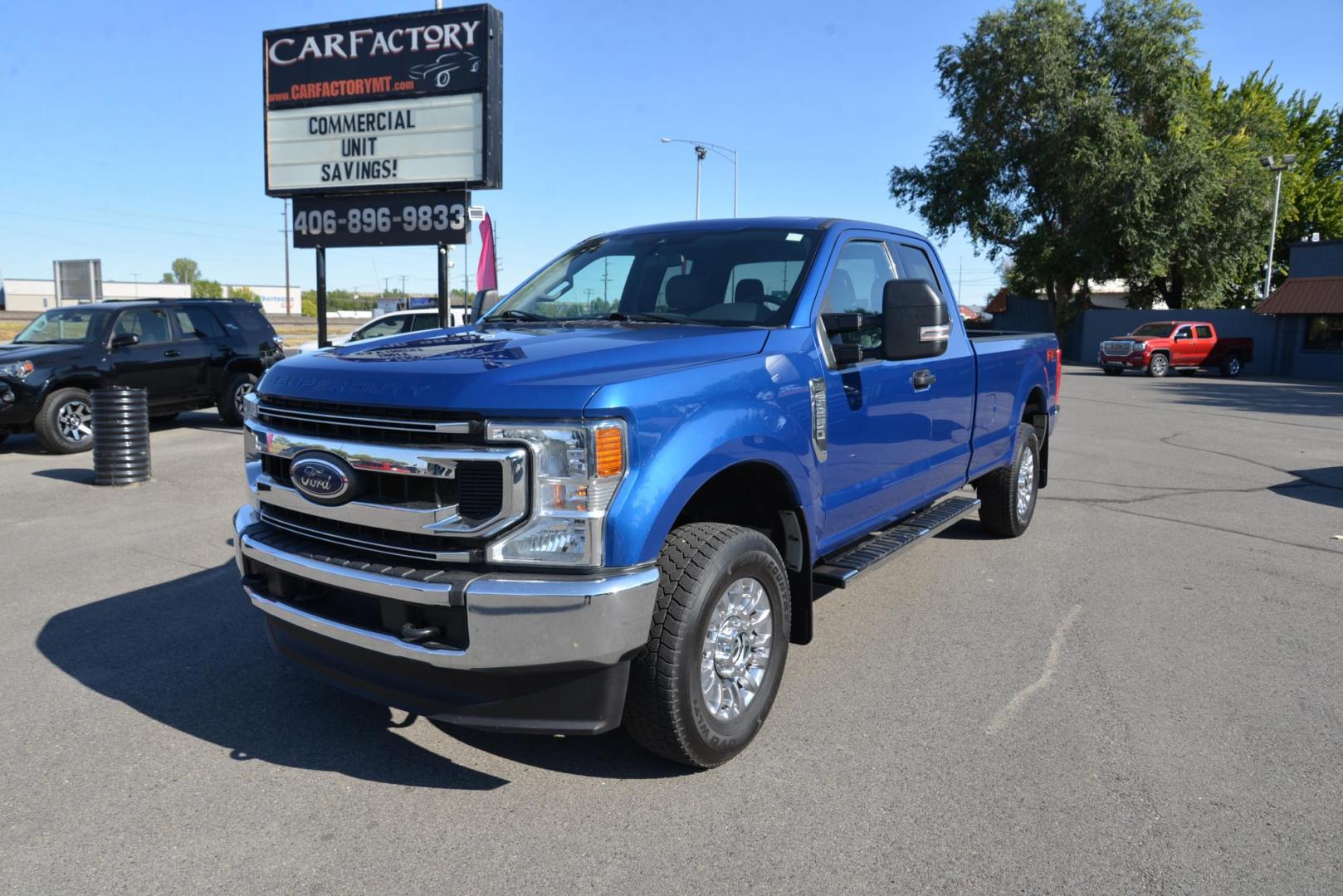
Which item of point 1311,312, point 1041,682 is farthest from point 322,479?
point 1311,312

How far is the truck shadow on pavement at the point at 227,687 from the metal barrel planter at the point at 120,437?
13.3 ft

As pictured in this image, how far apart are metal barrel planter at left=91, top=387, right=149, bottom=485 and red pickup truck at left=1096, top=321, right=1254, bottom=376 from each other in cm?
3001

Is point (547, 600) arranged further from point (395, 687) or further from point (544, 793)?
point (544, 793)

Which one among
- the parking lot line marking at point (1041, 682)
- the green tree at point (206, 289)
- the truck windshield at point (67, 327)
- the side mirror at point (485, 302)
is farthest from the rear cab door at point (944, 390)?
the green tree at point (206, 289)

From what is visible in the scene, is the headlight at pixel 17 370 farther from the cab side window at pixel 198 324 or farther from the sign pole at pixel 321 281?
the sign pole at pixel 321 281

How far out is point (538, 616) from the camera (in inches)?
111

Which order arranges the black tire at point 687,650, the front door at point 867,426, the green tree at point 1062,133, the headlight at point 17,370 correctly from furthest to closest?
the green tree at point 1062,133 < the headlight at point 17,370 < the front door at point 867,426 < the black tire at point 687,650

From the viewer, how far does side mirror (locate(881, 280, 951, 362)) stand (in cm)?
398

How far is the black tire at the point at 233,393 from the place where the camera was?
13.2 m

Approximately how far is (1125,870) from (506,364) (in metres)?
2.45

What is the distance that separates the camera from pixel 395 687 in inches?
121

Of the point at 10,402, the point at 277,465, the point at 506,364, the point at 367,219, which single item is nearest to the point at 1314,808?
the point at 506,364

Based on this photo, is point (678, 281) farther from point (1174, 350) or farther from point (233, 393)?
point (1174, 350)

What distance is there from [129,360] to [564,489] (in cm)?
1113
